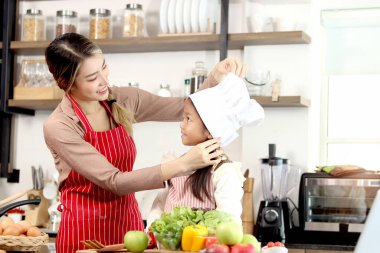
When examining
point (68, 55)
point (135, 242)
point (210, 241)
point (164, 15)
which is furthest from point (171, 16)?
point (210, 241)

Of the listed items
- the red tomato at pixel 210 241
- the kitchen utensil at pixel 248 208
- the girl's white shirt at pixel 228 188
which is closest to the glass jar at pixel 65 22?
the kitchen utensil at pixel 248 208

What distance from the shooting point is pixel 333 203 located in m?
4.22

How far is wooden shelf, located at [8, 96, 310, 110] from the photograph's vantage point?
4.18 metres

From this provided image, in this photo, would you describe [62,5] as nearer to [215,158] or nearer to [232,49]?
[232,49]

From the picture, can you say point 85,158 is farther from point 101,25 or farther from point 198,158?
point 101,25

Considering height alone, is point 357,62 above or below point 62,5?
below

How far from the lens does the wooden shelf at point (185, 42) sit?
4281 mm

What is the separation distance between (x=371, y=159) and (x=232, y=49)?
108 cm

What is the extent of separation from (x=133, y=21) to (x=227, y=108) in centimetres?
239

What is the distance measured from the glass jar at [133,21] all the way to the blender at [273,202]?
3.62 feet

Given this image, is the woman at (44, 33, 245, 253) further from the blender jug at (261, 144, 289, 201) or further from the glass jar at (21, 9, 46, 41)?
the glass jar at (21, 9, 46, 41)

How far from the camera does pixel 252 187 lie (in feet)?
14.4

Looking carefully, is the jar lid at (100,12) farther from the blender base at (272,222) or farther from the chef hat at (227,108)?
the chef hat at (227,108)

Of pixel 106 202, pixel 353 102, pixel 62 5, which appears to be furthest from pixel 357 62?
pixel 106 202
